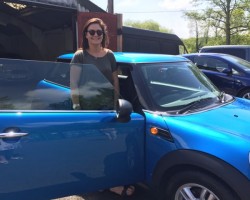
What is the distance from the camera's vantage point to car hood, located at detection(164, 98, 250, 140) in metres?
2.70

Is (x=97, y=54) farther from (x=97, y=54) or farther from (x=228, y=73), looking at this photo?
(x=228, y=73)

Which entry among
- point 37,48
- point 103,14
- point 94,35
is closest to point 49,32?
point 37,48

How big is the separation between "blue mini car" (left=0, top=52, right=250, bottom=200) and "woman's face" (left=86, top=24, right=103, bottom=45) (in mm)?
413

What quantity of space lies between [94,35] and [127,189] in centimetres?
153

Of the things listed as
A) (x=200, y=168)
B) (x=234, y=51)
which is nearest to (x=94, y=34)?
(x=200, y=168)

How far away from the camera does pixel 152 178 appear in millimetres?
2957

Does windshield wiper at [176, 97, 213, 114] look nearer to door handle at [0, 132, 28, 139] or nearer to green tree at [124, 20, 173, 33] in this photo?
door handle at [0, 132, 28, 139]

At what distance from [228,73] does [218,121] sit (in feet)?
19.9

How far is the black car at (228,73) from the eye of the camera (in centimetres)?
835

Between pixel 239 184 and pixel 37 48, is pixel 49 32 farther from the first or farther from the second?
pixel 239 184

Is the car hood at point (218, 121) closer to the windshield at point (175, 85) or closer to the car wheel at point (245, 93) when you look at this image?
the windshield at point (175, 85)

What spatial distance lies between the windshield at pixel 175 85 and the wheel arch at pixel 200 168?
0.52m

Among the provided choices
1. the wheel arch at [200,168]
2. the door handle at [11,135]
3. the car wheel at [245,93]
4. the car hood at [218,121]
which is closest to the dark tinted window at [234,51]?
the car wheel at [245,93]

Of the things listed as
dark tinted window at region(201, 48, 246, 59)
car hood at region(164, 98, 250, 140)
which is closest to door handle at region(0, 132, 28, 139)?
car hood at region(164, 98, 250, 140)
